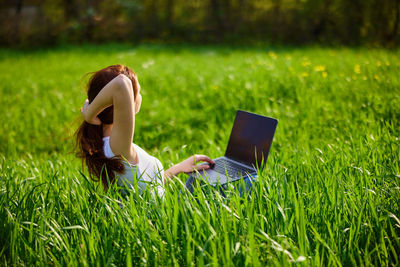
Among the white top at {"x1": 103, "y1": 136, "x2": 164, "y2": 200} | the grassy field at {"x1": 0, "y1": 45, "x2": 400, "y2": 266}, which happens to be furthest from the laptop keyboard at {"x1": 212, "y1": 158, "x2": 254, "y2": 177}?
the white top at {"x1": 103, "y1": 136, "x2": 164, "y2": 200}

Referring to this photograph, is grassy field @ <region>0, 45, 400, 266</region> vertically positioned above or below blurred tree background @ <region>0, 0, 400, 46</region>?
below

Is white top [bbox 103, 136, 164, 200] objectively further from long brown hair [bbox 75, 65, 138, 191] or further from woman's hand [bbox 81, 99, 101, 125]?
woman's hand [bbox 81, 99, 101, 125]

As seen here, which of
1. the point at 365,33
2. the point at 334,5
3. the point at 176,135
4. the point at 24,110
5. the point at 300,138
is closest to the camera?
the point at 300,138

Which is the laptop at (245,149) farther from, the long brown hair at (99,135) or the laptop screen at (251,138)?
the long brown hair at (99,135)

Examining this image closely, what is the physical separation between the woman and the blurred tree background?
43.2ft

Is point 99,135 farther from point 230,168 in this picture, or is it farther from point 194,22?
point 194,22

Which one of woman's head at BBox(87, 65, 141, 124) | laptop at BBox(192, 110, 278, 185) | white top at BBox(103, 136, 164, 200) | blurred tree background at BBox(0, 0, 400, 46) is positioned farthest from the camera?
blurred tree background at BBox(0, 0, 400, 46)

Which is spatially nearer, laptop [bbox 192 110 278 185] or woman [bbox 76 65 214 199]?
woman [bbox 76 65 214 199]

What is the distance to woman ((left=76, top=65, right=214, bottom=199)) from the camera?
1.83 metres

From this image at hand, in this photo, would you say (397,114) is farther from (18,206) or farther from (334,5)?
(334,5)

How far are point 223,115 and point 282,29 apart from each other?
12.3 meters

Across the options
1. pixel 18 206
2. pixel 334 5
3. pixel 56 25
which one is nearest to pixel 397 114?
pixel 18 206

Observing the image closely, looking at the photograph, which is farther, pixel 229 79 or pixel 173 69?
pixel 173 69

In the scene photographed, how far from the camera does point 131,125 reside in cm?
188
